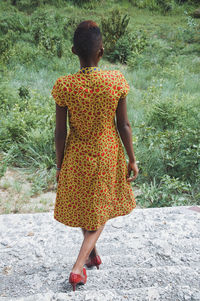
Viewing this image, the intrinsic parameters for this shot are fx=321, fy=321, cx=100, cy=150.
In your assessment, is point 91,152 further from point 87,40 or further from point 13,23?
point 13,23

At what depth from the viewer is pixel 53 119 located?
442 centimetres

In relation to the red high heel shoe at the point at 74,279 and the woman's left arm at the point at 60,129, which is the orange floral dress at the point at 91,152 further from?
the red high heel shoe at the point at 74,279

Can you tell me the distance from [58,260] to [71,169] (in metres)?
0.77

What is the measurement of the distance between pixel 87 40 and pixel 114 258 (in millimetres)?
1429

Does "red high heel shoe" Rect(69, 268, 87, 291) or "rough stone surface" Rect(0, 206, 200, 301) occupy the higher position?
"red high heel shoe" Rect(69, 268, 87, 291)

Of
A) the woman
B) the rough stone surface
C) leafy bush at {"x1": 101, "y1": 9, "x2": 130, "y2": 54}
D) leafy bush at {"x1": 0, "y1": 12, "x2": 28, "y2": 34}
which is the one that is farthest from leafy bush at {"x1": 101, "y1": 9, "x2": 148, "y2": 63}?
the woman

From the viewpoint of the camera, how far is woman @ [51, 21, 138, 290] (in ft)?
5.60

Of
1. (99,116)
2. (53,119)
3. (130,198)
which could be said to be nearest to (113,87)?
(99,116)

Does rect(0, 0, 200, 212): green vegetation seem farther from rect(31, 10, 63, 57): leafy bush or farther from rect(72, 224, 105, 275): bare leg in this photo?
rect(72, 224, 105, 275): bare leg

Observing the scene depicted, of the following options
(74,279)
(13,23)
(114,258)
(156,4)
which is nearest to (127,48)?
(13,23)

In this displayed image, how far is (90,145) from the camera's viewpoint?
1802 mm

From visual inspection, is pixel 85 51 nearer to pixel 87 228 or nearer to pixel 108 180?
pixel 108 180

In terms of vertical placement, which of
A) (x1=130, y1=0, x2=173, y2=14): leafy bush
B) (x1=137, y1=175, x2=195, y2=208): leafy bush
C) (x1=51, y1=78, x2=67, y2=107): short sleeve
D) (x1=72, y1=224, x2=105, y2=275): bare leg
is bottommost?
(x1=137, y1=175, x2=195, y2=208): leafy bush

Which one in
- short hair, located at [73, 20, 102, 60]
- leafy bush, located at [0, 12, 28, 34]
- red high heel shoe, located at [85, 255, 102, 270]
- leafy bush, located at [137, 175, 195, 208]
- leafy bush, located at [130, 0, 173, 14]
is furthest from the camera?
leafy bush, located at [130, 0, 173, 14]
